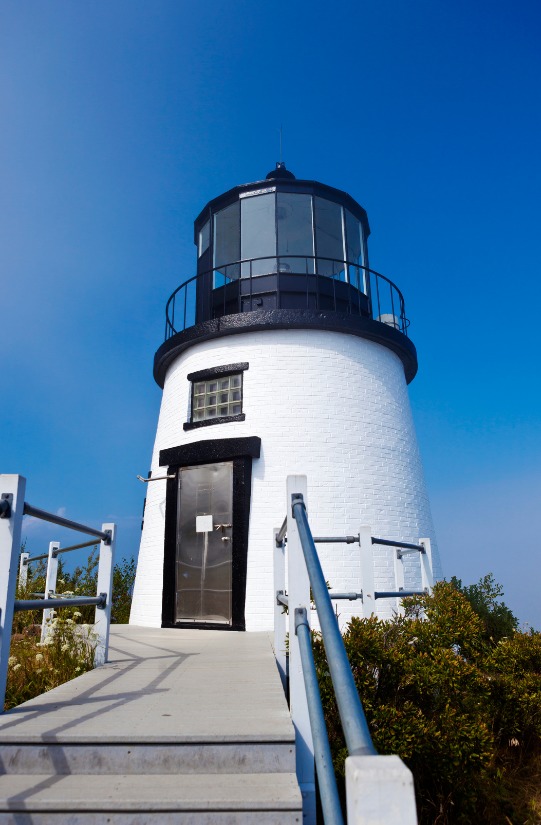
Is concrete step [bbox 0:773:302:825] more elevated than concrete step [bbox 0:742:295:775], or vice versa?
concrete step [bbox 0:742:295:775]

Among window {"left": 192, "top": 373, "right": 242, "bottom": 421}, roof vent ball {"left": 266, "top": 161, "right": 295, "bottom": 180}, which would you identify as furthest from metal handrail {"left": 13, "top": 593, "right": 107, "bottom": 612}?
roof vent ball {"left": 266, "top": 161, "right": 295, "bottom": 180}

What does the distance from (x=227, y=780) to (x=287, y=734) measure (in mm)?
336

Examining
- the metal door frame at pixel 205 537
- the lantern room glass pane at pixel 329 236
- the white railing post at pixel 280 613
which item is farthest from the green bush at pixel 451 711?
the lantern room glass pane at pixel 329 236

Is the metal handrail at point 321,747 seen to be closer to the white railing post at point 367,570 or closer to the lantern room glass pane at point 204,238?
the white railing post at point 367,570

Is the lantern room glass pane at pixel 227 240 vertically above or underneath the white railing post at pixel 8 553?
above

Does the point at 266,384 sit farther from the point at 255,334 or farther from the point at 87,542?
the point at 87,542

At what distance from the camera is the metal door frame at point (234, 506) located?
8.43 m

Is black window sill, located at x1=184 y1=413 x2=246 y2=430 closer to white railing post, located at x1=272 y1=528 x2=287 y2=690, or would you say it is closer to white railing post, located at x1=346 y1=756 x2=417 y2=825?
white railing post, located at x1=272 y1=528 x2=287 y2=690

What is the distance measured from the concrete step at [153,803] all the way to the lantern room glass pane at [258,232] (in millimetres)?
8900

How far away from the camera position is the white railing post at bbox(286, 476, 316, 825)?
108 inches

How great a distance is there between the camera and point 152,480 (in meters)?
9.84

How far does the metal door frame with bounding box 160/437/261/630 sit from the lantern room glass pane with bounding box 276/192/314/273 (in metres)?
3.51

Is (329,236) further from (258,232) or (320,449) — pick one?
(320,449)

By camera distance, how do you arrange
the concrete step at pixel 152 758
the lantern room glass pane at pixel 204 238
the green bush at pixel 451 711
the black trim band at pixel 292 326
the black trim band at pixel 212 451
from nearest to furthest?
the concrete step at pixel 152 758, the green bush at pixel 451 711, the black trim band at pixel 212 451, the black trim band at pixel 292 326, the lantern room glass pane at pixel 204 238
